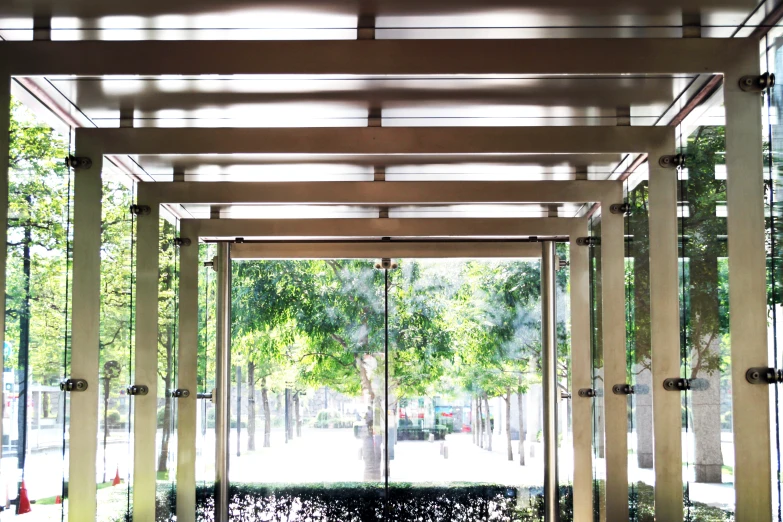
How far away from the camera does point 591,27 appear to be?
475cm

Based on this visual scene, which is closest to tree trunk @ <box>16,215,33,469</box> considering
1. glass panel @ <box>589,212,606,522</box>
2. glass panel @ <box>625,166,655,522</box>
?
glass panel @ <box>625,166,655,522</box>

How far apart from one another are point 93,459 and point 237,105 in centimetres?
234

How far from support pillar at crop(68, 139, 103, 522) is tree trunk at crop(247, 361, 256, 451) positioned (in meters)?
5.25

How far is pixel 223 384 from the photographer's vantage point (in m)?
11.1

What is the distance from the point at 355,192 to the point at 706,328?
2.99 meters

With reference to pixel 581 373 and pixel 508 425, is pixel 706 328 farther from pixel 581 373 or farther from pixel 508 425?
pixel 508 425

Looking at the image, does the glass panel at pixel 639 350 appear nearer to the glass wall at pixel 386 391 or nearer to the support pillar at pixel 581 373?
the support pillar at pixel 581 373

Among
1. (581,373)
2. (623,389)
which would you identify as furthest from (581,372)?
(623,389)

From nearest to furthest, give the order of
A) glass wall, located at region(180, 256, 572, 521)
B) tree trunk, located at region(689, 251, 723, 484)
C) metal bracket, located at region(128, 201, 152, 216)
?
tree trunk, located at region(689, 251, 723, 484) → metal bracket, located at region(128, 201, 152, 216) → glass wall, located at region(180, 256, 572, 521)

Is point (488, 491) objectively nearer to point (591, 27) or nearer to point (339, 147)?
point (339, 147)

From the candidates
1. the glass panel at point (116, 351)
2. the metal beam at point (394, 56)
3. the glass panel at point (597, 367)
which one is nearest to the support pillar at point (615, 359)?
the glass panel at point (597, 367)

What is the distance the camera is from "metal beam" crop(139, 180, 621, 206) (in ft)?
24.3

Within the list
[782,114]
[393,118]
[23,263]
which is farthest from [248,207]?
[782,114]

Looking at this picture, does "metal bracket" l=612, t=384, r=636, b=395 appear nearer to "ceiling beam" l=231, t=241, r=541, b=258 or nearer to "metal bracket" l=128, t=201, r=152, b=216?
"ceiling beam" l=231, t=241, r=541, b=258
